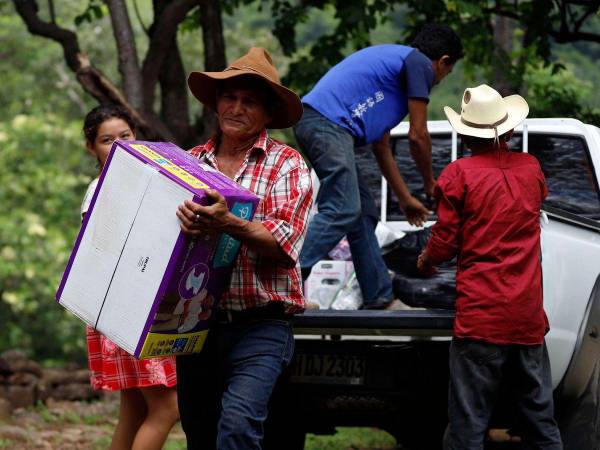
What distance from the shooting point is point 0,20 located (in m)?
23.4

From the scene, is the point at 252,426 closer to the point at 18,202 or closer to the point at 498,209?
the point at 498,209

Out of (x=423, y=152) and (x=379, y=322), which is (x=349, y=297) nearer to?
(x=423, y=152)

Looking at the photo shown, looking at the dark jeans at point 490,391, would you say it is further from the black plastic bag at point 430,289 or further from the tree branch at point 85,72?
the tree branch at point 85,72

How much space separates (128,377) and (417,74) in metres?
2.22

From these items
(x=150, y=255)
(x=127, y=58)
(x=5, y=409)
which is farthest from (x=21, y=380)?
(x=150, y=255)

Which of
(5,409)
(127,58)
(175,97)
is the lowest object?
(5,409)

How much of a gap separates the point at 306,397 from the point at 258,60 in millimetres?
1829

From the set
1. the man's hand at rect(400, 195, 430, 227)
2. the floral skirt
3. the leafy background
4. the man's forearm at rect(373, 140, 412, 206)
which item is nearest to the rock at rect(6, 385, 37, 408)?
the man's forearm at rect(373, 140, 412, 206)

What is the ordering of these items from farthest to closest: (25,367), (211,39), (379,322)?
(25,367)
(211,39)
(379,322)

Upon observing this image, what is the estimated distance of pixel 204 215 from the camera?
364 cm

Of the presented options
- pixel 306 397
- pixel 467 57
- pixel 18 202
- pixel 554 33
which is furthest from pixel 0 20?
pixel 306 397

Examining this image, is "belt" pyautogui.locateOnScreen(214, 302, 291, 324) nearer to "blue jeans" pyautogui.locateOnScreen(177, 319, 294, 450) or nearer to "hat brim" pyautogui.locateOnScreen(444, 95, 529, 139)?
"blue jeans" pyautogui.locateOnScreen(177, 319, 294, 450)

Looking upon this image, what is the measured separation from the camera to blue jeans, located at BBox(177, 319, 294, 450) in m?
3.95

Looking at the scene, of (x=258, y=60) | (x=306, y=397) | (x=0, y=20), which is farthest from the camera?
(x=0, y=20)
